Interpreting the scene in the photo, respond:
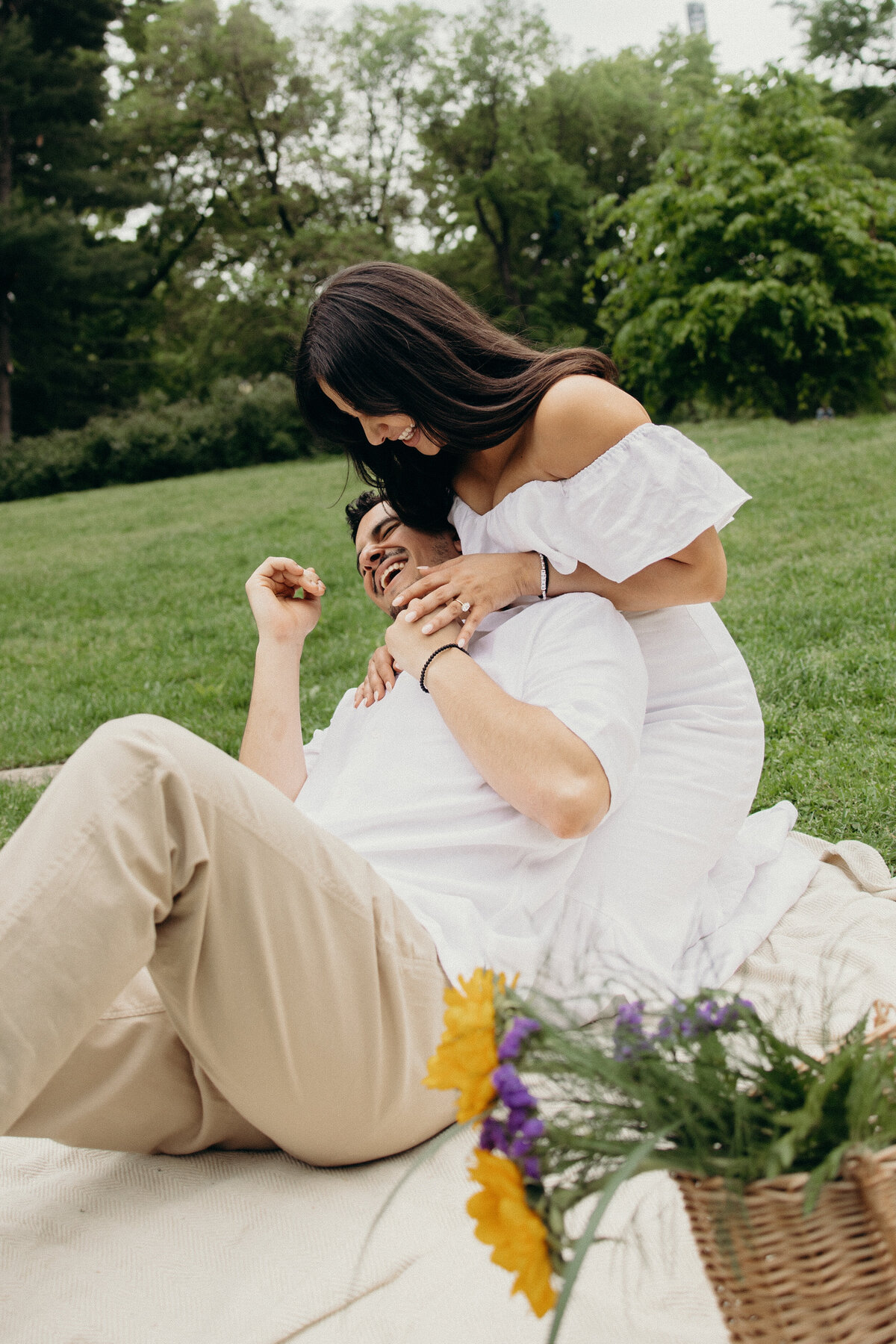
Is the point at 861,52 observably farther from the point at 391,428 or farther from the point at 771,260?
the point at 391,428

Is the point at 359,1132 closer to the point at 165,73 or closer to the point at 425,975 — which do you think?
the point at 425,975

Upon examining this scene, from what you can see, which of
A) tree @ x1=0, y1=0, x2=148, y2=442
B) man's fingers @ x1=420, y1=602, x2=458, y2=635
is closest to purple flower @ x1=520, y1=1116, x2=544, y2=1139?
man's fingers @ x1=420, y1=602, x2=458, y2=635

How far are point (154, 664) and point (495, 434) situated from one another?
4.53 metres

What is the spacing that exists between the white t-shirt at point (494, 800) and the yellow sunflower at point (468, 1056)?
0.76m

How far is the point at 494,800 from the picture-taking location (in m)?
2.05

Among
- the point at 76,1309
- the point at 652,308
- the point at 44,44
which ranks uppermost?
the point at 44,44

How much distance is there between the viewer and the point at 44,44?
2453 centimetres

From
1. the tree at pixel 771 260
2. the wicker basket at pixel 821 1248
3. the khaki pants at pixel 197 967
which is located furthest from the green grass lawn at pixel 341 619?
the tree at pixel 771 260

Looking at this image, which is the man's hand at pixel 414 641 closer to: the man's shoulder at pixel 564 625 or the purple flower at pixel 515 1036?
the man's shoulder at pixel 564 625

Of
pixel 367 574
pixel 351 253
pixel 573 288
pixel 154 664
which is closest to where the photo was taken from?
pixel 367 574

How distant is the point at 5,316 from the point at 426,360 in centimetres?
2581

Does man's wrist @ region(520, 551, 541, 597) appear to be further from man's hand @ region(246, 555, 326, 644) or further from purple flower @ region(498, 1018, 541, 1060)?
purple flower @ region(498, 1018, 541, 1060)

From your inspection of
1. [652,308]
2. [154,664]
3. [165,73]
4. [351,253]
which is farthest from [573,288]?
[154,664]

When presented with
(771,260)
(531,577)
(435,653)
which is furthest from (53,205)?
(435,653)
